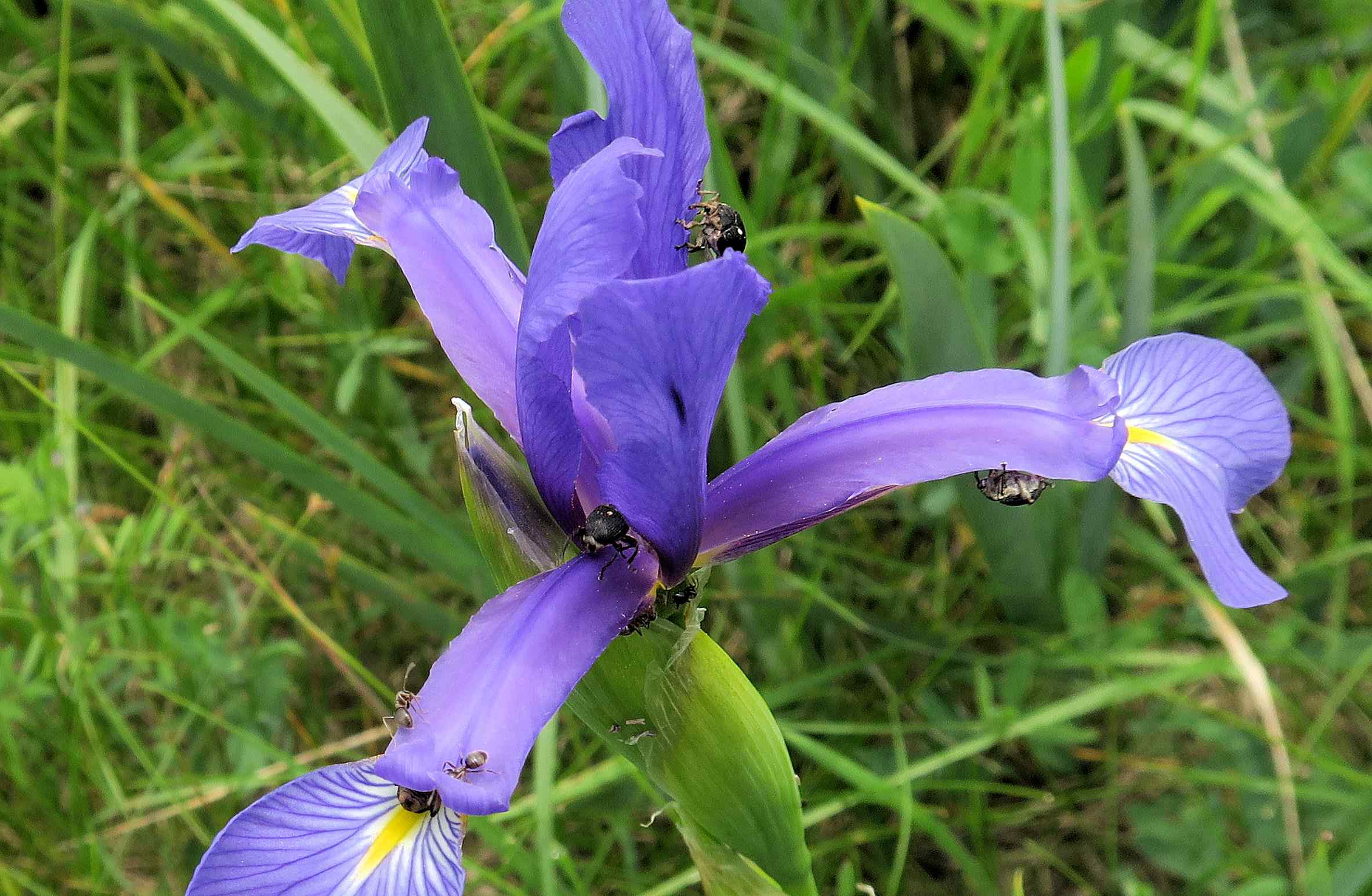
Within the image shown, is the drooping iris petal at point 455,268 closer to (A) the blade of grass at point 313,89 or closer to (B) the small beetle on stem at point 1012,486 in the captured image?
(B) the small beetle on stem at point 1012,486

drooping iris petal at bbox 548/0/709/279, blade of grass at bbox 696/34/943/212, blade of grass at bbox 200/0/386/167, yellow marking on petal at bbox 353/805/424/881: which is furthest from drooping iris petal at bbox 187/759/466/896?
blade of grass at bbox 696/34/943/212

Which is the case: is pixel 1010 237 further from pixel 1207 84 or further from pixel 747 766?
pixel 747 766

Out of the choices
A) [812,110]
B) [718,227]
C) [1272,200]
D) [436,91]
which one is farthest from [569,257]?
[1272,200]

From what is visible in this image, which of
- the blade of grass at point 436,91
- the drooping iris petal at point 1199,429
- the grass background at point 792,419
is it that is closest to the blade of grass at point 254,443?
the grass background at point 792,419

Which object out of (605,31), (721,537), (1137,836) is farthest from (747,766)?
(1137,836)

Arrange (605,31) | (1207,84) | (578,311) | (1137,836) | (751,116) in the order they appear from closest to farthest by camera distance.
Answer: (578,311) < (605,31) < (1137,836) < (1207,84) < (751,116)

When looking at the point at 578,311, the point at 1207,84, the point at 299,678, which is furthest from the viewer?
the point at 299,678
